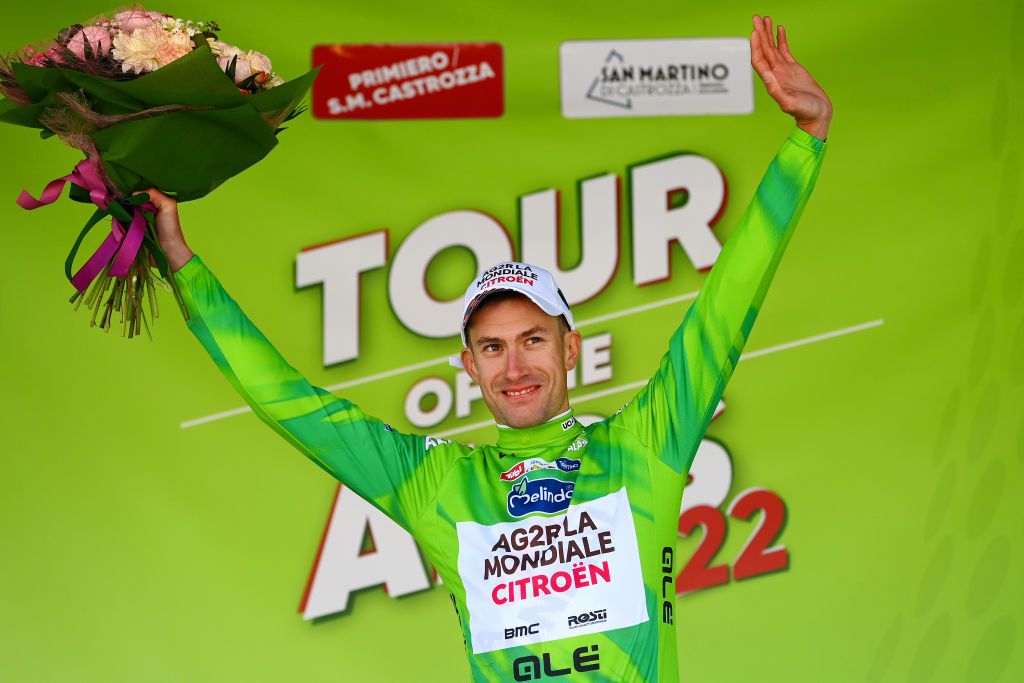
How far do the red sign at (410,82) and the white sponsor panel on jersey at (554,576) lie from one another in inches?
69.4

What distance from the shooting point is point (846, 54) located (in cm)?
365

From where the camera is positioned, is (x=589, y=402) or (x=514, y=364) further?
(x=589, y=402)

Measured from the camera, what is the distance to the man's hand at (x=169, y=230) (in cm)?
218

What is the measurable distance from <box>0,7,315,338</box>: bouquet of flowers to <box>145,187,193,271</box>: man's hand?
0.01m

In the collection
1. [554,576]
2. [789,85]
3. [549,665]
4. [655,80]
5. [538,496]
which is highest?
[655,80]

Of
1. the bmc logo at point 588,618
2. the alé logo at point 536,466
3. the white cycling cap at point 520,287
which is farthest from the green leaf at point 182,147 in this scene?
the bmc logo at point 588,618

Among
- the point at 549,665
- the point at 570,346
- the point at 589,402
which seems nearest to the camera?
the point at 549,665

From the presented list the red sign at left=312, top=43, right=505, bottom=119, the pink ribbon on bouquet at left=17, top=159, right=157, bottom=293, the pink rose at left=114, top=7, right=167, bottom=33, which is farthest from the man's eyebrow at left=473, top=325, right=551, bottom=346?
the red sign at left=312, top=43, right=505, bottom=119

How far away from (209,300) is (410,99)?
61.8 inches

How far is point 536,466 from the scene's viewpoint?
2.18 m

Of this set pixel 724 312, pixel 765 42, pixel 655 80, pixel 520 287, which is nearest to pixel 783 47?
pixel 765 42

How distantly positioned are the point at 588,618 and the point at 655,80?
6.49 feet

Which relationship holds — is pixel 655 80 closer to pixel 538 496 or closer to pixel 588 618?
pixel 538 496

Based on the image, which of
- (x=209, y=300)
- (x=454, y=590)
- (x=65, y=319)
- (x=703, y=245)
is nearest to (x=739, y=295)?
(x=454, y=590)
